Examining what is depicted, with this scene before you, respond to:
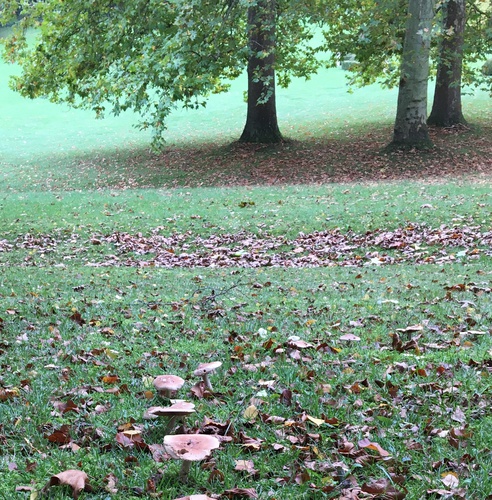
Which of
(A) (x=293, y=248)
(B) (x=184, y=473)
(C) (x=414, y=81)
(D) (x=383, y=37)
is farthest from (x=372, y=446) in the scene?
(C) (x=414, y=81)

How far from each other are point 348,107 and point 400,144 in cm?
1622

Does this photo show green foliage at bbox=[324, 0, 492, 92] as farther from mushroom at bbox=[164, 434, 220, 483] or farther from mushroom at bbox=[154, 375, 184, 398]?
mushroom at bbox=[164, 434, 220, 483]

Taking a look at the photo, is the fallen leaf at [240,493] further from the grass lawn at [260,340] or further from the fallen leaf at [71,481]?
the fallen leaf at [71,481]

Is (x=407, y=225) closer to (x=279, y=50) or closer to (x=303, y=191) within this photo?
(x=303, y=191)

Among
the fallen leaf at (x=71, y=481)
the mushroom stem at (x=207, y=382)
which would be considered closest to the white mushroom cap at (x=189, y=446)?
the fallen leaf at (x=71, y=481)

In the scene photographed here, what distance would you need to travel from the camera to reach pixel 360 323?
5.45 metres

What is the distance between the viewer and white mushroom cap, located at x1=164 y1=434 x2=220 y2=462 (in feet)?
8.16

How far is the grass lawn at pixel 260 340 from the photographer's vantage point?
2.89m

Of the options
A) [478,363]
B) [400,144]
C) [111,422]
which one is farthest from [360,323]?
[400,144]

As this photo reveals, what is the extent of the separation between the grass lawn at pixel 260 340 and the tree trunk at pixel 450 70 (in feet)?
21.8

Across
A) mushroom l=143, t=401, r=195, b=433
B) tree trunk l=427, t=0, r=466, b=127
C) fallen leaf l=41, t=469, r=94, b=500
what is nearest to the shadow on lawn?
tree trunk l=427, t=0, r=466, b=127

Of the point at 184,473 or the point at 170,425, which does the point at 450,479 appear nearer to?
the point at 184,473

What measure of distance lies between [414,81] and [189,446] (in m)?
18.4

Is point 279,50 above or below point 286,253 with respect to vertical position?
above
